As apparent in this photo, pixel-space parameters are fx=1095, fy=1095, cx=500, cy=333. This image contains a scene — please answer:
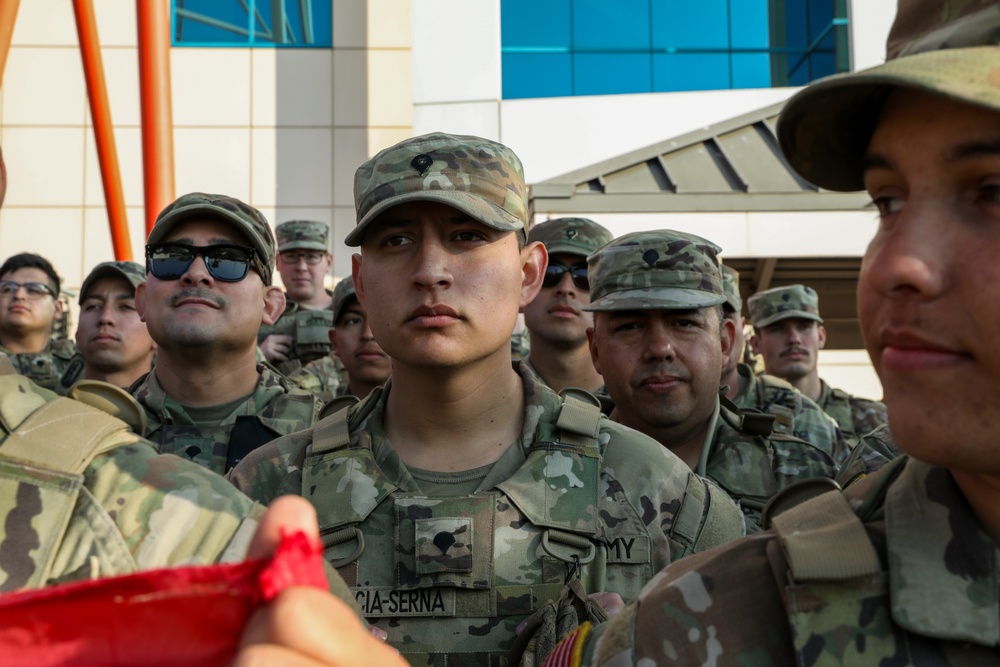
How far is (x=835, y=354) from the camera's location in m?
13.5

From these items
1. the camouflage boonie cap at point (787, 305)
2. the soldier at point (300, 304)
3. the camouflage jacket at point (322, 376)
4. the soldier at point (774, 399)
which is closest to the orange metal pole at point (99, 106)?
the soldier at point (300, 304)

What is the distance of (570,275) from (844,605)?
409cm

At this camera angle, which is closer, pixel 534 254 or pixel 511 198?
pixel 511 198

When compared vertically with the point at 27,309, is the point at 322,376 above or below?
below

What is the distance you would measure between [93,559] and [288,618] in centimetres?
84

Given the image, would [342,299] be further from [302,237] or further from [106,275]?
[302,237]

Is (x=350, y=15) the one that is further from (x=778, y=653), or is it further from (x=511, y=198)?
(x=778, y=653)

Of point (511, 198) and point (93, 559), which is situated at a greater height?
point (511, 198)

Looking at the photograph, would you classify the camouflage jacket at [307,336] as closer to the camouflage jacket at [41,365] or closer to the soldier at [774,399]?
the camouflage jacket at [41,365]

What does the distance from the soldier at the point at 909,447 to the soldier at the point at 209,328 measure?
110 inches

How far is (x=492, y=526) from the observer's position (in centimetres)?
268

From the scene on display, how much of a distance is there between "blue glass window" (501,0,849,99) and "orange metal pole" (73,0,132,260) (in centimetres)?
474

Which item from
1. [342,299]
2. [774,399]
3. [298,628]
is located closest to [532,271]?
[298,628]

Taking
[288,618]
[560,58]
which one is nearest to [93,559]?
[288,618]
